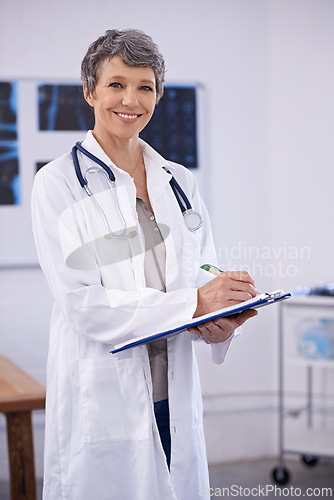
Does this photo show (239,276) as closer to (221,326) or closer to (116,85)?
(221,326)

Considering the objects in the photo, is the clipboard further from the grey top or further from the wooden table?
the wooden table

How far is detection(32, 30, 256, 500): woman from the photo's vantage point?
113 cm

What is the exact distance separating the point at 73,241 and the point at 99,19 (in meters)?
1.65

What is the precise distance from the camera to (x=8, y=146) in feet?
8.09

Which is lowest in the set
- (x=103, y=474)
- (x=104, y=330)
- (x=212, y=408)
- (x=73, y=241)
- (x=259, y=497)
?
(x=259, y=497)

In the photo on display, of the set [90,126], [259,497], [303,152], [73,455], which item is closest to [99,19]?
[90,126]

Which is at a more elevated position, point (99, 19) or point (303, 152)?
point (99, 19)

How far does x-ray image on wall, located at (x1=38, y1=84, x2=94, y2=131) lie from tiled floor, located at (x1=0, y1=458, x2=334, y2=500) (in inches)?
59.9

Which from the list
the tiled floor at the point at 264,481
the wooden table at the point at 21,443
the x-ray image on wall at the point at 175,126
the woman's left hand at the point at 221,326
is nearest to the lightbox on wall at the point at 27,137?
the x-ray image on wall at the point at 175,126

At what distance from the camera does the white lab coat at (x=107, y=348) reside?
44.3 inches

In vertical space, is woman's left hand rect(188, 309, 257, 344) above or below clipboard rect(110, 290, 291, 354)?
below

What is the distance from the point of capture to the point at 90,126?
99.0 inches

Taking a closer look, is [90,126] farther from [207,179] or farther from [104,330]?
[104,330]

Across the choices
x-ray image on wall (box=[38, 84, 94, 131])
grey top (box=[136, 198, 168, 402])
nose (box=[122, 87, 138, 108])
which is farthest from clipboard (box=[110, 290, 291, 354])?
x-ray image on wall (box=[38, 84, 94, 131])
